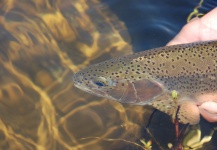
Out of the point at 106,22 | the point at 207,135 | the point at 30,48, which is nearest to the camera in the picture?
the point at 207,135

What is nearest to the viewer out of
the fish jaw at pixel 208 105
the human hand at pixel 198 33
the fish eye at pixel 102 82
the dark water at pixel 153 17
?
the fish eye at pixel 102 82

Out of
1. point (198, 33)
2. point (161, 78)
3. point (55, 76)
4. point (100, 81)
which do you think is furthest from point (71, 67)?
point (198, 33)

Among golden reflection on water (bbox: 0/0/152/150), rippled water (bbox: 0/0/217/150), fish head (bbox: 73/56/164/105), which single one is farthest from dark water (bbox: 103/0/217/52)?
fish head (bbox: 73/56/164/105)

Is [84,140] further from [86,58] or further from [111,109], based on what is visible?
[86,58]

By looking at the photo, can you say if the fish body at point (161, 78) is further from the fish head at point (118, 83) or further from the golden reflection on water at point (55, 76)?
the golden reflection on water at point (55, 76)

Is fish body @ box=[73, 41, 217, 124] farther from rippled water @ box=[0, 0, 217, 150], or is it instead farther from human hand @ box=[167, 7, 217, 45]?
human hand @ box=[167, 7, 217, 45]

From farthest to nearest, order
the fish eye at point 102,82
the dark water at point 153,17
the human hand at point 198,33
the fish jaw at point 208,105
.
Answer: the dark water at point 153,17, the human hand at point 198,33, the fish jaw at point 208,105, the fish eye at point 102,82

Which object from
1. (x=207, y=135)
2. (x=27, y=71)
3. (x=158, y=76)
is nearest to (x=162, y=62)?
(x=158, y=76)

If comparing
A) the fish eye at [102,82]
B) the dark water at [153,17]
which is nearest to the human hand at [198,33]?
the dark water at [153,17]
